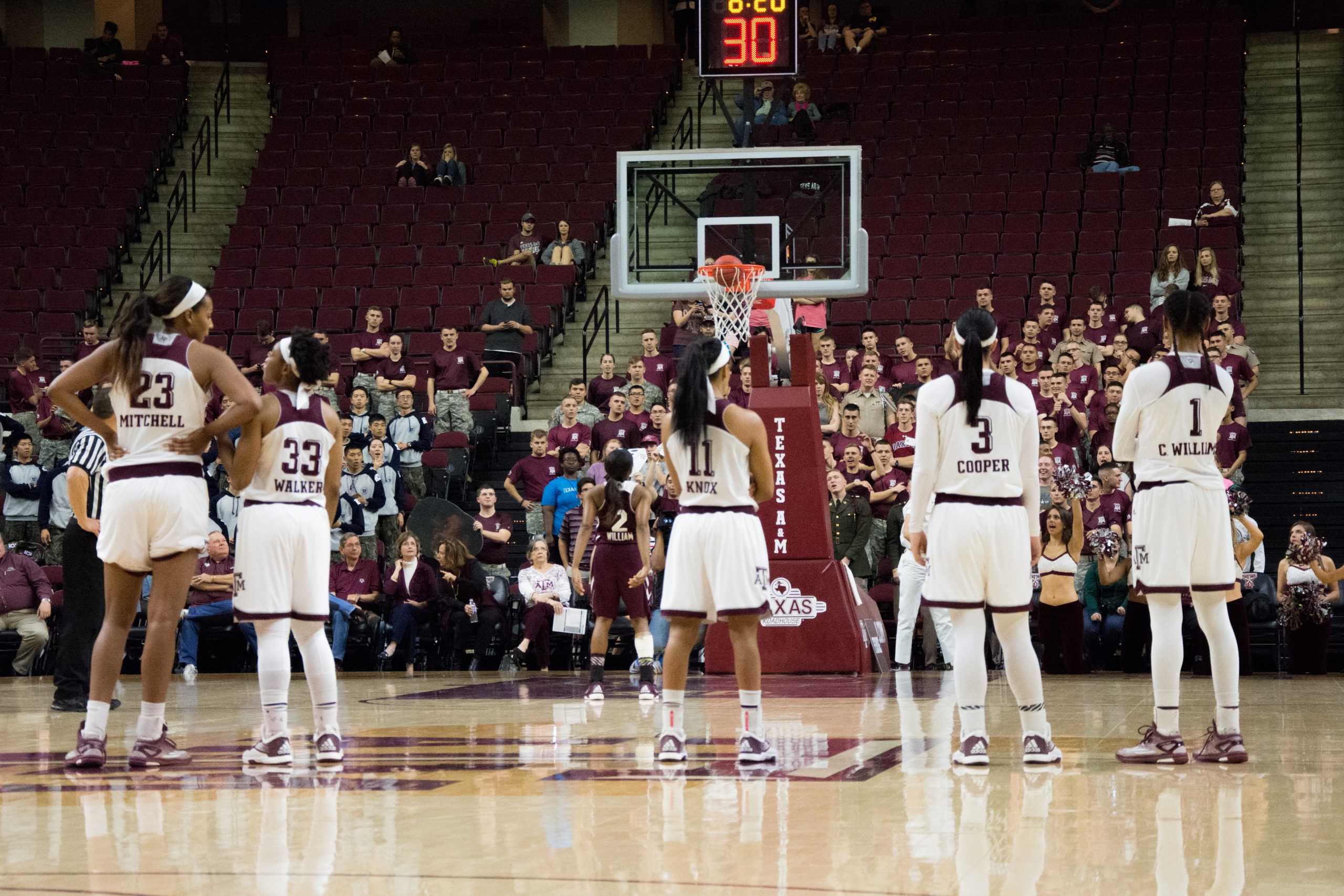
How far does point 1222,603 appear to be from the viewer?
6.60 metres

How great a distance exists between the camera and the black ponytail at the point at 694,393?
661 centimetres

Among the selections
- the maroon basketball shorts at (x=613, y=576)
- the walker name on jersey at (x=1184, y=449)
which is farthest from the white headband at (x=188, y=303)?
the maroon basketball shorts at (x=613, y=576)

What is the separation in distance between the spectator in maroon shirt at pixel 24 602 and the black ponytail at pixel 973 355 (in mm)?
9927

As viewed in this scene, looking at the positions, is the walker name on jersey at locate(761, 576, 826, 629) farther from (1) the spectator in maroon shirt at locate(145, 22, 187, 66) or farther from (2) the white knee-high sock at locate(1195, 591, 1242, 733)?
(1) the spectator in maroon shirt at locate(145, 22, 187, 66)

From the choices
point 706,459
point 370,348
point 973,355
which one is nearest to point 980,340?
point 973,355

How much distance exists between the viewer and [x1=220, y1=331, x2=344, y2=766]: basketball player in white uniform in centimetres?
661

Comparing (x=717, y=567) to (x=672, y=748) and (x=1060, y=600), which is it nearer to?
(x=672, y=748)

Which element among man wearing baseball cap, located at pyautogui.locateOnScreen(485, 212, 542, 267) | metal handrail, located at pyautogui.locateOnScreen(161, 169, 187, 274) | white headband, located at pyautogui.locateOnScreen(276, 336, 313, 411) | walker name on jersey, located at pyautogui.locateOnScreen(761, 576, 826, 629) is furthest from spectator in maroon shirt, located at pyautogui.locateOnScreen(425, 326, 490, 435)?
white headband, located at pyautogui.locateOnScreen(276, 336, 313, 411)

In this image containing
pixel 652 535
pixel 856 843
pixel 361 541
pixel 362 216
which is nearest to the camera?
pixel 856 843

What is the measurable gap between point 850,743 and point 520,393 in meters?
11.4

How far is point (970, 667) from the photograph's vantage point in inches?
255

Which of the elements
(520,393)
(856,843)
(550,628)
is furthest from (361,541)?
(856,843)

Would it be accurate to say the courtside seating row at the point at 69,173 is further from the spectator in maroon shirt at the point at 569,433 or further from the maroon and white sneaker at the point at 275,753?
the maroon and white sneaker at the point at 275,753

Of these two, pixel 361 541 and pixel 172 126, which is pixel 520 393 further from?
pixel 172 126
